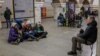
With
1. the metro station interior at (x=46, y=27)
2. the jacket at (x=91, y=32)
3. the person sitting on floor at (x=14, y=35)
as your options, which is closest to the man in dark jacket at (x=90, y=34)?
the jacket at (x=91, y=32)

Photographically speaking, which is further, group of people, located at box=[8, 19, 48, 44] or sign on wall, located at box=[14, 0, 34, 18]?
sign on wall, located at box=[14, 0, 34, 18]

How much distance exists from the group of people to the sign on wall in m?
5.11

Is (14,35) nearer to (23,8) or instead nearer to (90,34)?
(90,34)

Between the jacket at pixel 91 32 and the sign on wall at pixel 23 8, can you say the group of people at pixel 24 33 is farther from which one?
the sign on wall at pixel 23 8

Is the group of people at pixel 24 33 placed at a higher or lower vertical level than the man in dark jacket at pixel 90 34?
lower

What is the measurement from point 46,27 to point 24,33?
581 cm

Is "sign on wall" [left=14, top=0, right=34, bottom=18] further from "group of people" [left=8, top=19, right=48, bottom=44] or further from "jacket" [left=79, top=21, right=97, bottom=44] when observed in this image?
"jacket" [left=79, top=21, right=97, bottom=44]

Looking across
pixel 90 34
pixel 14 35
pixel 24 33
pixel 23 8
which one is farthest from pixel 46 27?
pixel 90 34

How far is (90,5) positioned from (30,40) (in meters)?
20.1

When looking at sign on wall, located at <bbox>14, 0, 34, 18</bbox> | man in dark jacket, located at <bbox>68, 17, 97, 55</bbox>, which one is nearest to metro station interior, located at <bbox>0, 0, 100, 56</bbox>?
sign on wall, located at <bbox>14, 0, 34, 18</bbox>

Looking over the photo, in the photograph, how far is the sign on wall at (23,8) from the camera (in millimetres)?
14992

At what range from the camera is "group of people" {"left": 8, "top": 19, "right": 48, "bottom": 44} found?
29.7 feet

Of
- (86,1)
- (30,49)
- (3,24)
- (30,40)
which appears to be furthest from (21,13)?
(86,1)

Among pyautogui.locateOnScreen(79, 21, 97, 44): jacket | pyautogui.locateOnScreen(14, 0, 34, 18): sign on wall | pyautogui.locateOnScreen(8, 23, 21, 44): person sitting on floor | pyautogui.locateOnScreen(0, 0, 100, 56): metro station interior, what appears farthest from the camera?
pyautogui.locateOnScreen(14, 0, 34, 18): sign on wall
